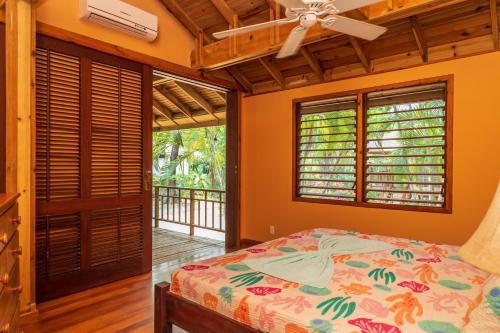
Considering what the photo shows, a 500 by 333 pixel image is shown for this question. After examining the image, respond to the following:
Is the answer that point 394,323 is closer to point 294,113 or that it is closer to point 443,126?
point 443,126

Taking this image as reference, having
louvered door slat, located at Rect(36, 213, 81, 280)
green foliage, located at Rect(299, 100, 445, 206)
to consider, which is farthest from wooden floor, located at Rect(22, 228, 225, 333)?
green foliage, located at Rect(299, 100, 445, 206)

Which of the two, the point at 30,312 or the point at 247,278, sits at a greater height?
the point at 247,278

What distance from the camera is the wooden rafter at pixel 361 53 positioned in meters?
3.44

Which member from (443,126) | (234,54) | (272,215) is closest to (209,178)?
(272,215)

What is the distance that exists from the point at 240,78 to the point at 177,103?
3033 mm

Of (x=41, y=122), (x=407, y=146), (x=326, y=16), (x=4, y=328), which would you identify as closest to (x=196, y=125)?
(x=41, y=122)

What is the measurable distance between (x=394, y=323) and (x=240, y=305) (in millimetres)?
671

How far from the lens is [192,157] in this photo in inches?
342

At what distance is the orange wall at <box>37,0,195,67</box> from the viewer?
2.93 m

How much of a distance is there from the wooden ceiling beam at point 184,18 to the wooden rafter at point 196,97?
8.20 feet

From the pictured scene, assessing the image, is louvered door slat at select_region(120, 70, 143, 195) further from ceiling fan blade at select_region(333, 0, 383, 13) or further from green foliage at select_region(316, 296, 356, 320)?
green foliage at select_region(316, 296, 356, 320)

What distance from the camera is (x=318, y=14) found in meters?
2.09

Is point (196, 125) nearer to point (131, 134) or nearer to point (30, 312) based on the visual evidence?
point (131, 134)

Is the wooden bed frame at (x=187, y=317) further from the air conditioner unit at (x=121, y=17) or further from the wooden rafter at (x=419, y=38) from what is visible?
the wooden rafter at (x=419, y=38)
